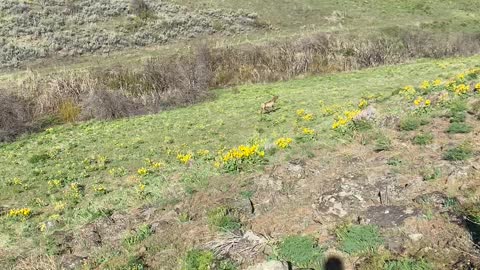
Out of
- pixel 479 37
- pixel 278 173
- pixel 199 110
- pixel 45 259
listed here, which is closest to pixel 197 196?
pixel 278 173

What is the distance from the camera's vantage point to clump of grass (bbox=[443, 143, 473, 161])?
10.4 meters

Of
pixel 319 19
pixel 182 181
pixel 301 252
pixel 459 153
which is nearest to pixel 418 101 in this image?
pixel 459 153

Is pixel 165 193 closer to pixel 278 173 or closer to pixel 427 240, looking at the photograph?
pixel 278 173

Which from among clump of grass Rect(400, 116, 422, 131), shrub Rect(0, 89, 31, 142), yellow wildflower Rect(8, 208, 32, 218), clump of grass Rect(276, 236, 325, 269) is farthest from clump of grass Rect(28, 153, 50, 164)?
clump of grass Rect(400, 116, 422, 131)

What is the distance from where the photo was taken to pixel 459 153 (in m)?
10.5

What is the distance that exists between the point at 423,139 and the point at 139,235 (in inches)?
297

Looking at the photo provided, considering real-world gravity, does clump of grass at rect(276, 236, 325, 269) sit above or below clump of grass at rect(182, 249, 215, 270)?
above

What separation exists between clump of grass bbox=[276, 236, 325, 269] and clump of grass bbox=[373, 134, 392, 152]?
177 inches

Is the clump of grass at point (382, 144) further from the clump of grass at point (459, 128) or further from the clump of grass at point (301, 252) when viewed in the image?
the clump of grass at point (301, 252)

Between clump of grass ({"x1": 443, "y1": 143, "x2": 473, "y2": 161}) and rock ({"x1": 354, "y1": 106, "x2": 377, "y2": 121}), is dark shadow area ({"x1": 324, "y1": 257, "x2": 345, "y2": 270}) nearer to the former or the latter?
clump of grass ({"x1": 443, "y1": 143, "x2": 473, "y2": 161})

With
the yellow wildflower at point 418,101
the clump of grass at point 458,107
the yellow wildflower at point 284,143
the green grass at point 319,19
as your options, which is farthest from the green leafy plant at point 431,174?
the green grass at point 319,19

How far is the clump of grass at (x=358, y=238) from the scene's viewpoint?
8.04m

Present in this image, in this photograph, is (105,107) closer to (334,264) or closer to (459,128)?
(459,128)

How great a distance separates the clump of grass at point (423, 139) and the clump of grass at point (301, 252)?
197 inches
